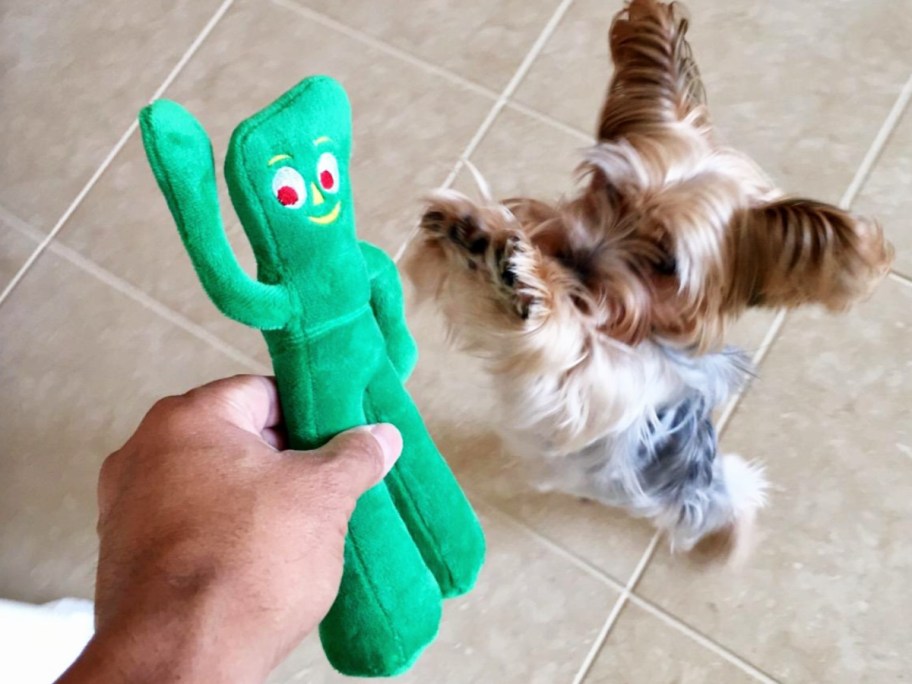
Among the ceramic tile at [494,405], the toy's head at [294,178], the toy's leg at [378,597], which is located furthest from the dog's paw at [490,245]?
the ceramic tile at [494,405]

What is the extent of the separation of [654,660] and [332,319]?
763 mm

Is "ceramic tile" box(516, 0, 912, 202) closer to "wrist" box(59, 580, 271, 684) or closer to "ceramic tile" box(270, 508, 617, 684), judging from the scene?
"ceramic tile" box(270, 508, 617, 684)

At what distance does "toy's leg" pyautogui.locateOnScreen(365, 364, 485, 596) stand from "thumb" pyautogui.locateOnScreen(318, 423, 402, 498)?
0.16ft

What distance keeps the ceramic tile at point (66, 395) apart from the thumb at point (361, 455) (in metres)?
0.69

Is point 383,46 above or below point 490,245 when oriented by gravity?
below

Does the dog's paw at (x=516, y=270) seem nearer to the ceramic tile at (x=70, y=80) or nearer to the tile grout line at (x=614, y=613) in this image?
the tile grout line at (x=614, y=613)

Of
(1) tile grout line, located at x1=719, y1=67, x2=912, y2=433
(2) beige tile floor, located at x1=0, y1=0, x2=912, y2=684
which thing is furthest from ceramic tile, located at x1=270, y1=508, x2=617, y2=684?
(1) tile grout line, located at x1=719, y1=67, x2=912, y2=433

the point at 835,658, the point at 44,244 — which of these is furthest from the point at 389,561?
the point at 44,244

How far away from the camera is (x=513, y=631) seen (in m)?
1.30

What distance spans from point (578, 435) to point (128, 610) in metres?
0.53

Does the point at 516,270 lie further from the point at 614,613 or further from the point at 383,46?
the point at 383,46

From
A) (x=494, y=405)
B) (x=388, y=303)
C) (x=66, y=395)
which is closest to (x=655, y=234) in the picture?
(x=388, y=303)

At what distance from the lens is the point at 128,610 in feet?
2.13

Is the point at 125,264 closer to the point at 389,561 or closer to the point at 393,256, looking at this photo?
the point at 393,256
